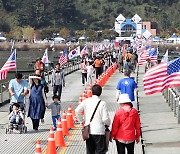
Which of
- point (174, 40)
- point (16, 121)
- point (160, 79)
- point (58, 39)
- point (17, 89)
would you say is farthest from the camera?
point (174, 40)

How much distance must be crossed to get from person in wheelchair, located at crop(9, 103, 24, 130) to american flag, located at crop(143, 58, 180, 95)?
11.2 ft

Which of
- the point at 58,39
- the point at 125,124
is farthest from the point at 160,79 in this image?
the point at 58,39

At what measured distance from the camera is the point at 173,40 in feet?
575

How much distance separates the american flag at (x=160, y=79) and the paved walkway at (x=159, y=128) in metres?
1.30

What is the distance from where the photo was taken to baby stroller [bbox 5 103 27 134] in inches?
627

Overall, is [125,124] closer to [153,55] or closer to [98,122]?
[98,122]

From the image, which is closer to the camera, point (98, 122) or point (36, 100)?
point (98, 122)

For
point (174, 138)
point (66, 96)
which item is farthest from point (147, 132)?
point (66, 96)

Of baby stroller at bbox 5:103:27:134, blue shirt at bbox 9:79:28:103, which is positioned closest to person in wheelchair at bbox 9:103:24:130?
baby stroller at bbox 5:103:27:134

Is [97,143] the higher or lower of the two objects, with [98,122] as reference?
lower

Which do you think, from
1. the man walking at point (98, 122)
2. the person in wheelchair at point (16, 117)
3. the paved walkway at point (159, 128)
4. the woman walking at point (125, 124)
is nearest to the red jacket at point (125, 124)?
the woman walking at point (125, 124)

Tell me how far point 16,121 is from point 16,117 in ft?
0.36

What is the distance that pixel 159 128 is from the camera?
17219 mm

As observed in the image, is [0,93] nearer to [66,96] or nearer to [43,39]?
[66,96]
